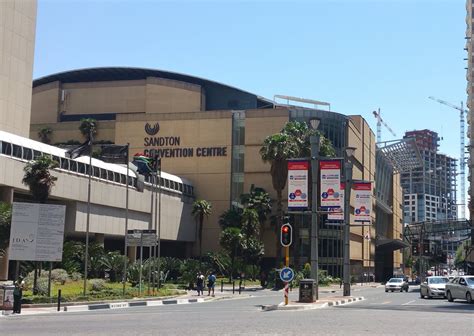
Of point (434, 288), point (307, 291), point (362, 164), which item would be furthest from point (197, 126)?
point (307, 291)

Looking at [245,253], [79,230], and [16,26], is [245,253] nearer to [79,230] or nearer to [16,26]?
[79,230]

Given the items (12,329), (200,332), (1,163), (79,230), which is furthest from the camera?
(79,230)

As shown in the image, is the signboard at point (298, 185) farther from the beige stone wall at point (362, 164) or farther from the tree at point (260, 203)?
the beige stone wall at point (362, 164)

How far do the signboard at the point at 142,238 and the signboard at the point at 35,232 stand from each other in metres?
8.25

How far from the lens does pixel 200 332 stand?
15.8 meters

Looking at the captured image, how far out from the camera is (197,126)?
263 ft

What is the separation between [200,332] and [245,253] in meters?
49.5

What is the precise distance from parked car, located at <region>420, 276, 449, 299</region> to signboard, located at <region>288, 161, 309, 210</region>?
1385cm

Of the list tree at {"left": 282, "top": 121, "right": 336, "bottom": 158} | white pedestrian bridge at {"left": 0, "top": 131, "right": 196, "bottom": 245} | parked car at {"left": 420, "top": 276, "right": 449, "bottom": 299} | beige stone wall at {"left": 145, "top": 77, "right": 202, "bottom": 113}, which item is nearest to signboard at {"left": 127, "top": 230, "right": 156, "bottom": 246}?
white pedestrian bridge at {"left": 0, "top": 131, "right": 196, "bottom": 245}

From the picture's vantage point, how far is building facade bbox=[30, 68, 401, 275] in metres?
78.1

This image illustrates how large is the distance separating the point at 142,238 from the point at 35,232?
946cm

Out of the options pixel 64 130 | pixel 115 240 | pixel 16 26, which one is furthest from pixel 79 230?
pixel 64 130

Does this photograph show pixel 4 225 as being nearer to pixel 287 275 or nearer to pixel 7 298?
pixel 7 298

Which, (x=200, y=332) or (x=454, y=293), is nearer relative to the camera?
(x=200, y=332)
